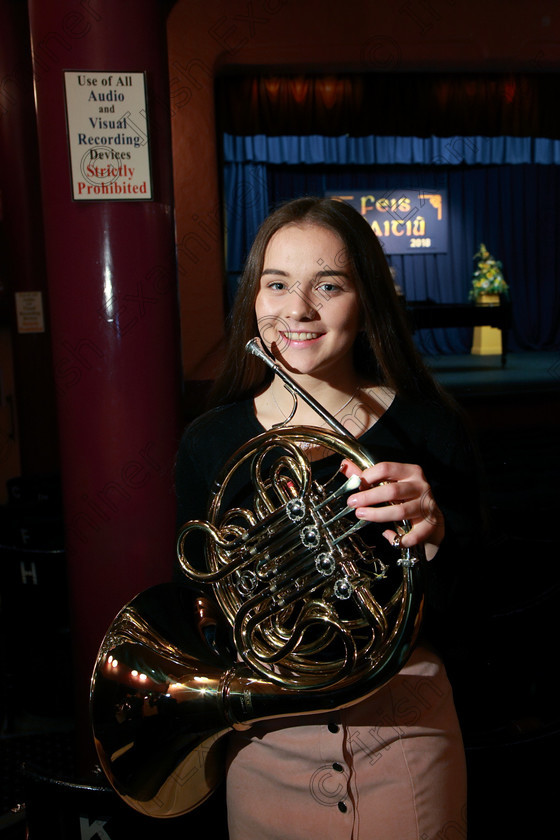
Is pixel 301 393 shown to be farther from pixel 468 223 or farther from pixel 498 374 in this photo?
pixel 468 223

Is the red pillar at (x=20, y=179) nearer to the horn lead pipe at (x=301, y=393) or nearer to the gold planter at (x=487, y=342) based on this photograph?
the horn lead pipe at (x=301, y=393)

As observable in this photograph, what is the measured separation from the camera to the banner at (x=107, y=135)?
207 centimetres

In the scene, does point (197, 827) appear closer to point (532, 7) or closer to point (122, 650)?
point (122, 650)

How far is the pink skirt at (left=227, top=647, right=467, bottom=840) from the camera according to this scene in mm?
1040

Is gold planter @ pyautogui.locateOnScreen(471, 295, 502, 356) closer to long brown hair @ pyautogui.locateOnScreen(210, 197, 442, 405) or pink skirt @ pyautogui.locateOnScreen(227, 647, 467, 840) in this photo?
long brown hair @ pyautogui.locateOnScreen(210, 197, 442, 405)

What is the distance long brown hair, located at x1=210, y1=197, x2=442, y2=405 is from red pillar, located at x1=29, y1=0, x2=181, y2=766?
2.88 feet

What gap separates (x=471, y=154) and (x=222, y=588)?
955 centimetres

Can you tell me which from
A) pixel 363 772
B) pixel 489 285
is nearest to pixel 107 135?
pixel 363 772

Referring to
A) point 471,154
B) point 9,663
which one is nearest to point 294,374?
point 9,663

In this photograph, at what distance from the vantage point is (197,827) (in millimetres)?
1432

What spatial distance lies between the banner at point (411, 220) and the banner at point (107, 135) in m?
8.62

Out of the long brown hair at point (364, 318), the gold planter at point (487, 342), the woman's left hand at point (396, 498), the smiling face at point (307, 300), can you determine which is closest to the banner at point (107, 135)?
the long brown hair at point (364, 318)

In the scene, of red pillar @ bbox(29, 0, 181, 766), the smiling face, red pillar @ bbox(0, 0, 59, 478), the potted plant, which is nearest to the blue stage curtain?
the potted plant

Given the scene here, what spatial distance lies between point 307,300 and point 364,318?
16cm
